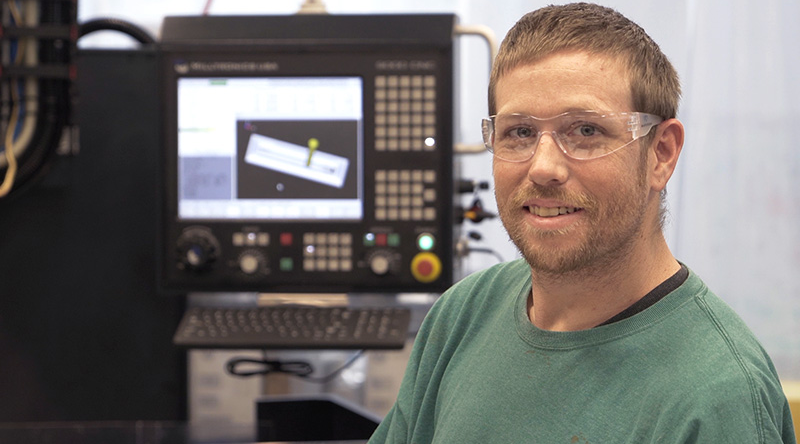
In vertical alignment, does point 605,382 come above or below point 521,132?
below

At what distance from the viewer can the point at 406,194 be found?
162cm

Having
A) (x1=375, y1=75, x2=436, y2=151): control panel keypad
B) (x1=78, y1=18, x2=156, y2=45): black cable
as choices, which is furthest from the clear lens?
(x1=78, y1=18, x2=156, y2=45): black cable

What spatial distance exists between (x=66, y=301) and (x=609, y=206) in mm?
1214

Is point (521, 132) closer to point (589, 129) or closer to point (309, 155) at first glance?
point (589, 129)

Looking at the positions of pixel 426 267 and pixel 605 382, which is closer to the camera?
pixel 605 382

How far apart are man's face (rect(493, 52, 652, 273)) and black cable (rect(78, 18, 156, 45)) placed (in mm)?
1084

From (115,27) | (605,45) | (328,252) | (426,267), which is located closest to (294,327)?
(328,252)

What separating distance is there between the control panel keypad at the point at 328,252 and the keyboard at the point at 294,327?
3.0 inches

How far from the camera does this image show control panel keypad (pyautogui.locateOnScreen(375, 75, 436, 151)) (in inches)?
63.4

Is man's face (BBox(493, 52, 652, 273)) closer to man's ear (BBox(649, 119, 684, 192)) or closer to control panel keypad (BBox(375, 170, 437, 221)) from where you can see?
man's ear (BBox(649, 119, 684, 192))

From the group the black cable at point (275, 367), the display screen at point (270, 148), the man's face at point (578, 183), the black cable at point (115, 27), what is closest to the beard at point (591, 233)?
the man's face at point (578, 183)

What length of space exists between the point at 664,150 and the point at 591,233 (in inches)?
5.3

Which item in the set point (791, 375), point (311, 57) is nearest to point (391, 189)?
point (311, 57)

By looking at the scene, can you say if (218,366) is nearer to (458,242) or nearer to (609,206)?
(458,242)
